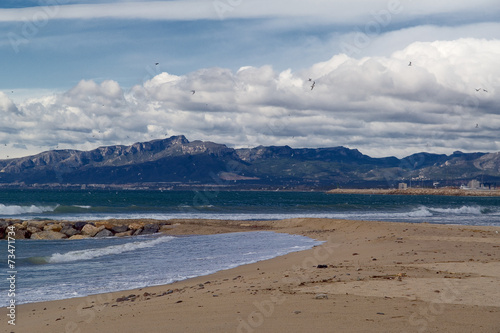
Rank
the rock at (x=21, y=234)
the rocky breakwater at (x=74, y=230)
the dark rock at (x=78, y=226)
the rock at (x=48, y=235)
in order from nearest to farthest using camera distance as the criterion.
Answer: the rock at (x=21, y=234)
the rock at (x=48, y=235)
the rocky breakwater at (x=74, y=230)
the dark rock at (x=78, y=226)

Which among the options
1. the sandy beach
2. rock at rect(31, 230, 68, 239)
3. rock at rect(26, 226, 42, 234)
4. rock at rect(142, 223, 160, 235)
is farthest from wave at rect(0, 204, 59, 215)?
the sandy beach

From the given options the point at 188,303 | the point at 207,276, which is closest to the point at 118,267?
the point at 207,276

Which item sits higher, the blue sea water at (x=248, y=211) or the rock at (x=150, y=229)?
the rock at (x=150, y=229)

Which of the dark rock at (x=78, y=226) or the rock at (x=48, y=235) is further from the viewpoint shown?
the dark rock at (x=78, y=226)

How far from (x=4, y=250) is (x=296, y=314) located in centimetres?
2246

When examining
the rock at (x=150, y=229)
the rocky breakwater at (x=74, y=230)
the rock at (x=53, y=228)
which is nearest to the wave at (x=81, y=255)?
the rocky breakwater at (x=74, y=230)

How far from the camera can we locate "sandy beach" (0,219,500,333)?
28.1ft

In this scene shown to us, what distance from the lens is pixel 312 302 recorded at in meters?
9.98

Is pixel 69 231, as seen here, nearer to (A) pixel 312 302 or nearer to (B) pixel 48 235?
(B) pixel 48 235

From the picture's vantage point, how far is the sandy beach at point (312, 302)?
8.56m

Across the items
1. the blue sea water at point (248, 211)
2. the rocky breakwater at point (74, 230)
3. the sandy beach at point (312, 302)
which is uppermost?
the sandy beach at point (312, 302)

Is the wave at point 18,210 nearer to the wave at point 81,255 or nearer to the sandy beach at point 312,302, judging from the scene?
the wave at point 81,255

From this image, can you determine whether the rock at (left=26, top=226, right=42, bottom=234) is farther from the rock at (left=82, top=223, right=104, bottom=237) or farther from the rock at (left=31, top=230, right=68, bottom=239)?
the rock at (left=82, top=223, right=104, bottom=237)

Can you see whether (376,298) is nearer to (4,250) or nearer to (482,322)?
(482,322)
